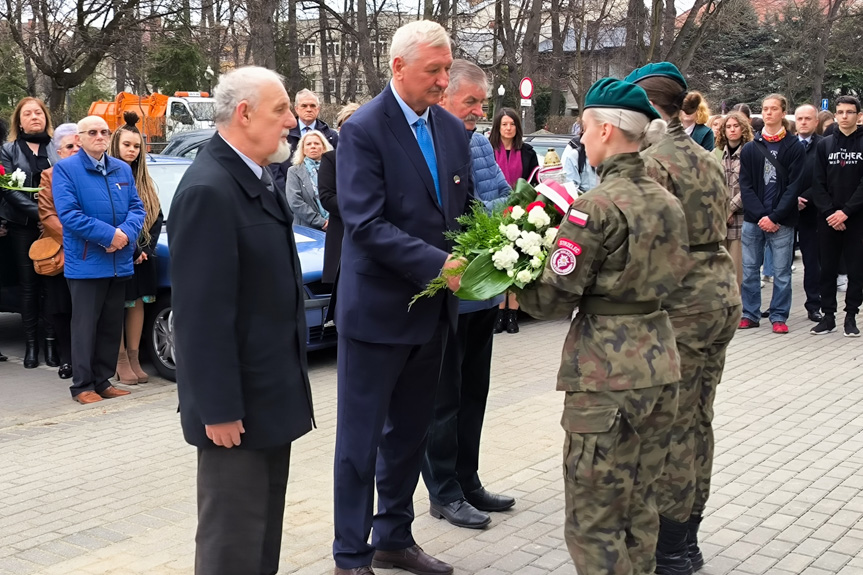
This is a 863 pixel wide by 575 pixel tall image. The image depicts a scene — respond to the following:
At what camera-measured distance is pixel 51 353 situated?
29.5 feet

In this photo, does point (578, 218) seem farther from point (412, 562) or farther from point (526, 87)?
point (526, 87)

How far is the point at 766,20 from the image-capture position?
53188mm

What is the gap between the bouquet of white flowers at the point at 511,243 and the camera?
3633 millimetres

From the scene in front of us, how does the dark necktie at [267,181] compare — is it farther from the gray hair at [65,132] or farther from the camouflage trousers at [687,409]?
the gray hair at [65,132]

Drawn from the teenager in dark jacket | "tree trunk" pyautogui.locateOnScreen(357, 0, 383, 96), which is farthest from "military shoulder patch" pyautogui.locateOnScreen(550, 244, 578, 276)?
"tree trunk" pyautogui.locateOnScreen(357, 0, 383, 96)

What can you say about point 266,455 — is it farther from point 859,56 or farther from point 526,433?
point 859,56

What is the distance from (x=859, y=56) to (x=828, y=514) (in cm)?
4744

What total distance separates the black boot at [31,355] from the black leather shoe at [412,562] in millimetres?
5518

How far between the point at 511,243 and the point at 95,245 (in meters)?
4.91

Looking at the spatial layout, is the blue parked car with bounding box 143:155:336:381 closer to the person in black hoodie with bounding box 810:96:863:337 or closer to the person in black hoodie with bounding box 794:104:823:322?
the person in black hoodie with bounding box 810:96:863:337

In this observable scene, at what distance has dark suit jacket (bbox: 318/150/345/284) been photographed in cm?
655

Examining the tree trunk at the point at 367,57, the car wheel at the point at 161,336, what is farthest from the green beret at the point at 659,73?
the tree trunk at the point at 367,57

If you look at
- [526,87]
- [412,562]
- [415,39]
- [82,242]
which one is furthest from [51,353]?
[526,87]

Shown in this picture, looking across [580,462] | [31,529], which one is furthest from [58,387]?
[580,462]
